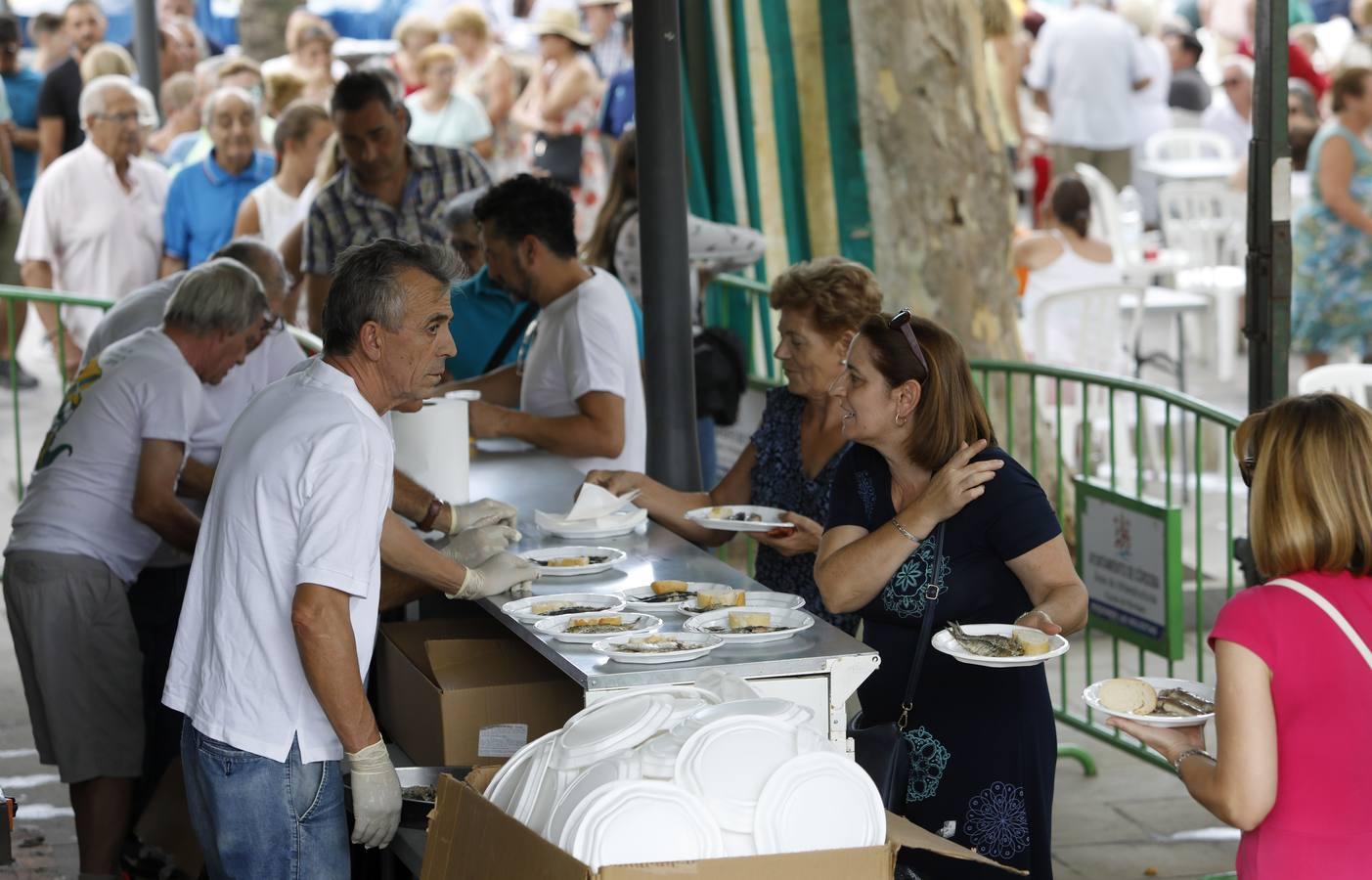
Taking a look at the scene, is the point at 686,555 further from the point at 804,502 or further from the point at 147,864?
the point at 147,864

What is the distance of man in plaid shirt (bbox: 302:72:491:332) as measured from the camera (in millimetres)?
7871

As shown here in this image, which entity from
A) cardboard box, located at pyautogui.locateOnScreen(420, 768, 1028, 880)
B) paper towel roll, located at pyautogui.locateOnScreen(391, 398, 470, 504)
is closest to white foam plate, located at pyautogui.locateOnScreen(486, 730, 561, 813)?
cardboard box, located at pyautogui.locateOnScreen(420, 768, 1028, 880)

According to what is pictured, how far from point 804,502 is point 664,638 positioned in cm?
119

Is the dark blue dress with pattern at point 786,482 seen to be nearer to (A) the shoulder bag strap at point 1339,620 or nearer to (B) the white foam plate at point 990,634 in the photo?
(B) the white foam plate at point 990,634

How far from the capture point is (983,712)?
12.8ft

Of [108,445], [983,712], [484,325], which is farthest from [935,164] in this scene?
[983,712]

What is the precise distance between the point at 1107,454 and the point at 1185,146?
29.5ft

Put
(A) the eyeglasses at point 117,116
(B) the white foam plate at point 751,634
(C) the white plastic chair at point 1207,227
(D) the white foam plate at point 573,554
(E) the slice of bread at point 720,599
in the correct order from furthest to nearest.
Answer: (C) the white plastic chair at point 1207,227 → (A) the eyeglasses at point 117,116 → (D) the white foam plate at point 573,554 → (E) the slice of bread at point 720,599 → (B) the white foam plate at point 751,634

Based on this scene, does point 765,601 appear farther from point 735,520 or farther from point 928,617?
point 735,520

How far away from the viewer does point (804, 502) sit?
4824 mm

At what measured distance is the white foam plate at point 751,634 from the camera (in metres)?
3.68

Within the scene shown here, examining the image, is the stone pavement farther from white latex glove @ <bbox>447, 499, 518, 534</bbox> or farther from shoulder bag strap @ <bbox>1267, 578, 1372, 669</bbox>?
shoulder bag strap @ <bbox>1267, 578, 1372, 669</bbox>

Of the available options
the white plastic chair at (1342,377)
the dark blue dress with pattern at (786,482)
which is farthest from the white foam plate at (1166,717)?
the white plastic chair at (1342,377)

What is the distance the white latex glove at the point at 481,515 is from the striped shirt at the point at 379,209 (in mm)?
3249
